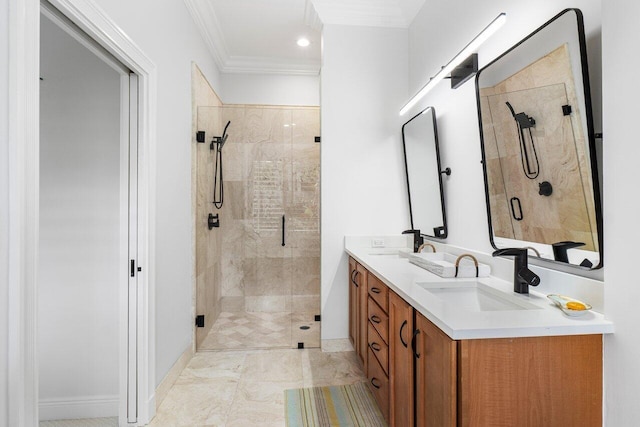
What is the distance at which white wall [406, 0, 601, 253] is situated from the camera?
1.64 metres

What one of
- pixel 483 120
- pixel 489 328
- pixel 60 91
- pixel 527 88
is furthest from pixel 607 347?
pixel 60 91

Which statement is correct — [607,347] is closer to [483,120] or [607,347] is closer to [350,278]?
[483,120]

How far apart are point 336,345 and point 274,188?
1429mm

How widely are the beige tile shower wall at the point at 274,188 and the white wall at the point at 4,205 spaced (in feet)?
6.99

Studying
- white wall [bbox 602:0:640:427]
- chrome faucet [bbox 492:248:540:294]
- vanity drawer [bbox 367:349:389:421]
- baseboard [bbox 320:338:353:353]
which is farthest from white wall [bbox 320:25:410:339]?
white wall [bbox 602:0:640:427]

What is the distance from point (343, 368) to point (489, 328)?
5.87ft

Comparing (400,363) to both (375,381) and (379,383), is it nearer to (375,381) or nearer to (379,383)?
(379,383)

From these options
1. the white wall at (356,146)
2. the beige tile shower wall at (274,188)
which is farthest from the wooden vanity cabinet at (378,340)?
the beige tile shower wall at (274,188)

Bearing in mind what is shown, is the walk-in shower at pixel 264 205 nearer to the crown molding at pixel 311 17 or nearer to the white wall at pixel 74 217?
the crown molding at pixel 311 17

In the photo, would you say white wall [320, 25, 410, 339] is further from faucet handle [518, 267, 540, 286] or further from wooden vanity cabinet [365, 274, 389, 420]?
faucet handle [518, 267, 540, 286]

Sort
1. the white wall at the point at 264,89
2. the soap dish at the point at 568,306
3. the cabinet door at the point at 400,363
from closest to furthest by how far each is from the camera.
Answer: the soap dish at the point at 568,306, the cabinet door at the point at 400,363, the white wall at the point at 264,89

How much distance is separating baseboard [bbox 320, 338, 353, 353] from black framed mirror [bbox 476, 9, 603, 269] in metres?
1.61

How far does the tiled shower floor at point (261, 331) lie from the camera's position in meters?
2.98

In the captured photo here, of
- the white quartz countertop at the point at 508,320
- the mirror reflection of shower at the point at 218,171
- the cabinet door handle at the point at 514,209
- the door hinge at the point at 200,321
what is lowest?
the door hinge at the point at 200,321
